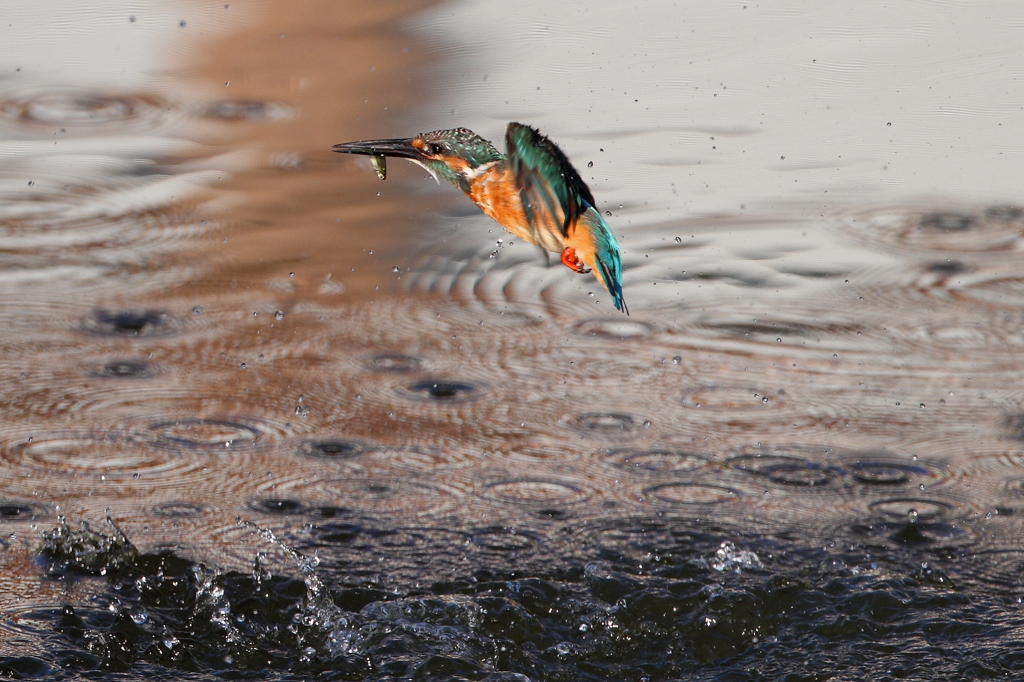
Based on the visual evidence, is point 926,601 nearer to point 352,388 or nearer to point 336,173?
point 352,388

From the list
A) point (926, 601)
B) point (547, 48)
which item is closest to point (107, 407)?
point (547, 48)

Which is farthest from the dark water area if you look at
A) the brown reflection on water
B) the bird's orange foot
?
the bird's orange foot

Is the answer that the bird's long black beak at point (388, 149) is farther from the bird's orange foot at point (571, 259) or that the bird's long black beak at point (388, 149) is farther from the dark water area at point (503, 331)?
the dark water area at point (503, 331)

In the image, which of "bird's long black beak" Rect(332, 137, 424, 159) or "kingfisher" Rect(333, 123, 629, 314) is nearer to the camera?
"kingfisher" Rect(333, 123, 629, 314)

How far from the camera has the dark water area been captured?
2752 millimetres

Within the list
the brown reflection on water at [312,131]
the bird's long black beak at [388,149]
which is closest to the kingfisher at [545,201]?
the bird's long black beak at [388,149]

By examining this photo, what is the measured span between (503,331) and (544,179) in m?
1.67

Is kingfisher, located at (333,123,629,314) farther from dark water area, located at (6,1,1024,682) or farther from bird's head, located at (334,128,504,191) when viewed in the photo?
dark water area, located at (6,1,1024,682)

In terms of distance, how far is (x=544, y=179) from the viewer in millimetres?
1552

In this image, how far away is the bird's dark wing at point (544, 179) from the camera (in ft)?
5.07

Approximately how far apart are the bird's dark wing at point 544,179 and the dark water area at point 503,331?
1.29 meters

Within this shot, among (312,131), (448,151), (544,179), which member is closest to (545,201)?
(544,179)

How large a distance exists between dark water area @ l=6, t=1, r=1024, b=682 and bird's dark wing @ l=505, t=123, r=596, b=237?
1291mm

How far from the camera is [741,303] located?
3.18m
